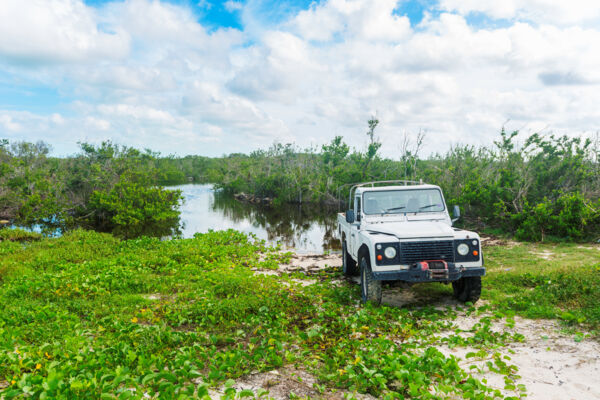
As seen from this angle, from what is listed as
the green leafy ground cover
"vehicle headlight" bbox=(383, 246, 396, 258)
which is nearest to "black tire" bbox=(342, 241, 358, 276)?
the green leafy ground cover

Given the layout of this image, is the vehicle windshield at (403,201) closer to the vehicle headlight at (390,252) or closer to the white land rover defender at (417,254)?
the white land rover defender at (417,254)

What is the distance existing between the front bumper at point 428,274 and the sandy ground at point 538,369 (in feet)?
2.51

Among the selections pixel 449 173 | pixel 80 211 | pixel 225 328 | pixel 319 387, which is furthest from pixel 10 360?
pixel 80 211

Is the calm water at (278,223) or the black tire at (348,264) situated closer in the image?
the black tire at (348,264)

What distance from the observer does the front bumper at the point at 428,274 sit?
5895 mm

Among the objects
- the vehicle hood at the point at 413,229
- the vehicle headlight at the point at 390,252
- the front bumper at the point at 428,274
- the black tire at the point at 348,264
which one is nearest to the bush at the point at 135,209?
the black tire at the point at 348,264

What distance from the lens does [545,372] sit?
13.8 ft

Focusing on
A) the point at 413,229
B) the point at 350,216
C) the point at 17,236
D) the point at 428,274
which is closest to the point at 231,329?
the point at 428,274

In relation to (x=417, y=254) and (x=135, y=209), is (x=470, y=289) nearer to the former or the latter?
(x=417, y=254)

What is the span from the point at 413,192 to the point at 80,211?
23641 millimetres

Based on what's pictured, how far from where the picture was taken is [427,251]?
20.2 ft

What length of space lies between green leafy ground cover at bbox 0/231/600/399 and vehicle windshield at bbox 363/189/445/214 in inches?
66.8

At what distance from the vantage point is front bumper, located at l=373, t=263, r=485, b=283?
5895mm

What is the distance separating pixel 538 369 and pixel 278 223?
2062cm
